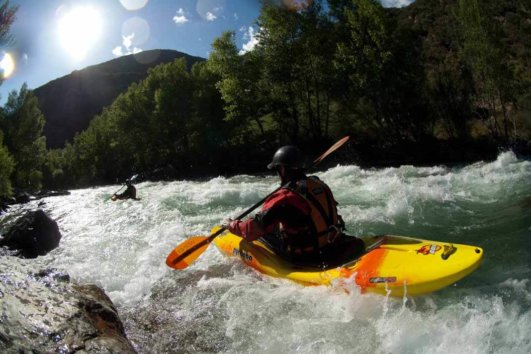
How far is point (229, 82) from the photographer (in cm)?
2309

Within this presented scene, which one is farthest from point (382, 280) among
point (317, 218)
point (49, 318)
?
point (49, 318)

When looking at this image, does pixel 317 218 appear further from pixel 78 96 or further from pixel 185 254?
pixel 78 96

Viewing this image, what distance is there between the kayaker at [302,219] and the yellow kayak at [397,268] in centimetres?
21

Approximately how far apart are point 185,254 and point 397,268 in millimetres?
2648

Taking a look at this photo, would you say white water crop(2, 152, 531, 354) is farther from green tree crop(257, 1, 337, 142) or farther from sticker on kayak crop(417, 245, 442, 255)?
green tree crop(257, 1, 337, 142)

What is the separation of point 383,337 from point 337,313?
55cm

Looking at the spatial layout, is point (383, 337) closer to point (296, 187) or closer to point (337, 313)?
point (337, 313)

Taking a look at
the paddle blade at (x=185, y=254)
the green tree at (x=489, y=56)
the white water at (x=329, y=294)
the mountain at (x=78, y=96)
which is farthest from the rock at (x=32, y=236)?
the mountain at (x=78, y=96)

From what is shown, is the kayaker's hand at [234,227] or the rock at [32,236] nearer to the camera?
the kayaker's hand at [234,227]

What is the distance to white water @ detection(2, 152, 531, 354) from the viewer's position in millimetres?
3139

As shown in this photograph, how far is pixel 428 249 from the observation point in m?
4.00

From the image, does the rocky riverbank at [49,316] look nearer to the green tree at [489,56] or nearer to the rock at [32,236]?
the rock at [32,236]

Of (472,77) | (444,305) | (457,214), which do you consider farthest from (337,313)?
(472,77)

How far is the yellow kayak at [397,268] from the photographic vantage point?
351cm
